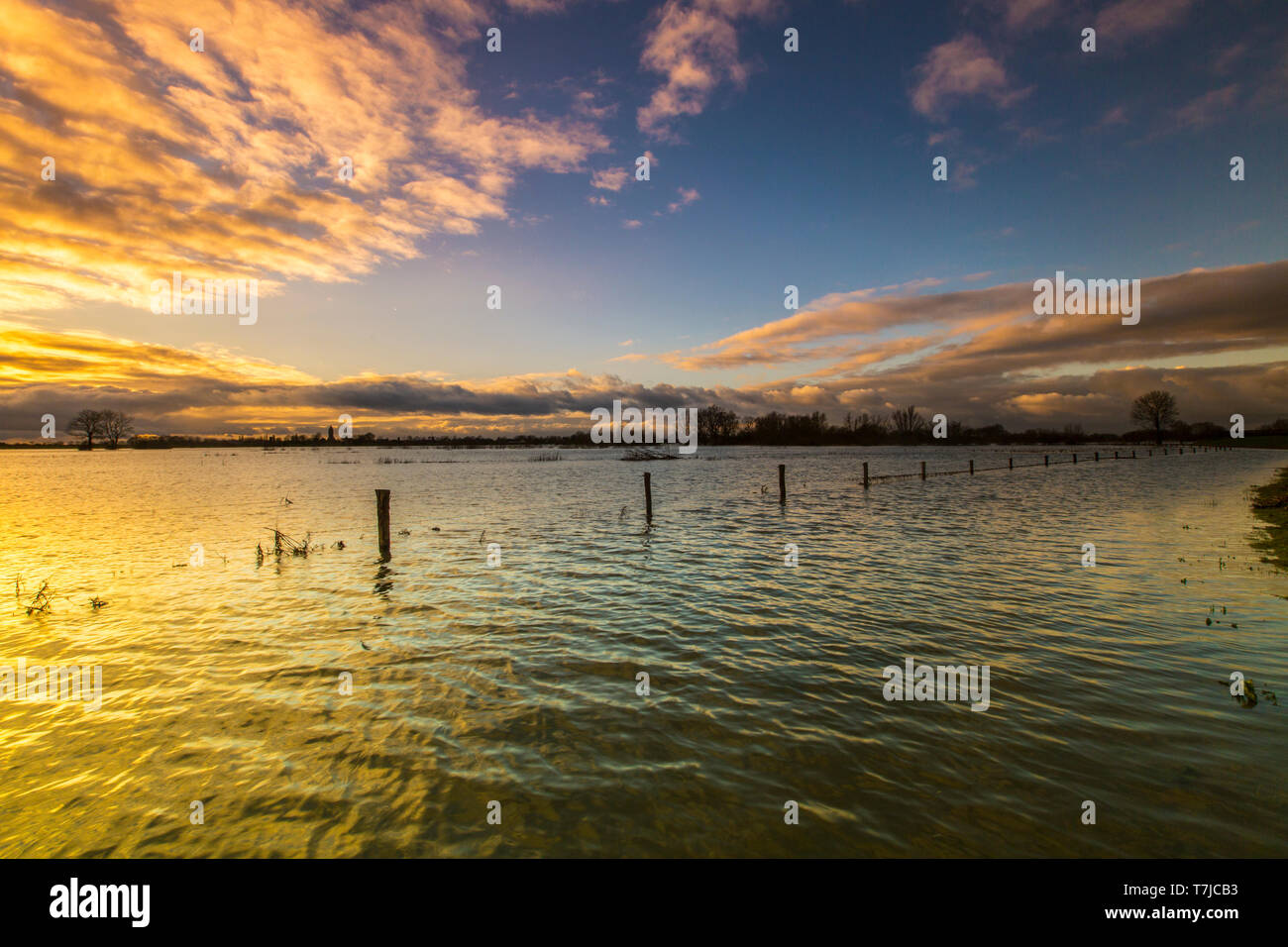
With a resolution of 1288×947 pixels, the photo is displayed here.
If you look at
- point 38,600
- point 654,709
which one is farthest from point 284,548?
point 654,709

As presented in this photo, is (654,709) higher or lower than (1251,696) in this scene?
lower

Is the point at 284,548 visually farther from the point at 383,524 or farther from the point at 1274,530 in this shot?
the point at 1274,530

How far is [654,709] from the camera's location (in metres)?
7.75

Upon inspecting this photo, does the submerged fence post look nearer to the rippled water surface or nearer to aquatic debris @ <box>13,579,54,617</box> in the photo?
the rippled water surface

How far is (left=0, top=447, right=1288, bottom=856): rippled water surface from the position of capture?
523 centimetres

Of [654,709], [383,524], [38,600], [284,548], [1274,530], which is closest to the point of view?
[654,709]

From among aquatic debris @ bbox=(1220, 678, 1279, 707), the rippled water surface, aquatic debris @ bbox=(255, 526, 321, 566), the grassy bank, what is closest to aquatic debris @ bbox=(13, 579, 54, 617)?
the rippled water surface

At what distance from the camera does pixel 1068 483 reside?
1898 inches

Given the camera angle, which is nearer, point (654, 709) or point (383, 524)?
point (654, 709)

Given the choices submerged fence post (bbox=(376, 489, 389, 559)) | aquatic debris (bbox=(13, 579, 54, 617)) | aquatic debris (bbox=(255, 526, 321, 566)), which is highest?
submerged fence post (bbox=(376, 489, 389, 559))

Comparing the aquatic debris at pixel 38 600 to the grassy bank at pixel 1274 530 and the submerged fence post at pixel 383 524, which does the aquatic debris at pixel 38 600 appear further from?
the grassy bank at pixel 1274 530

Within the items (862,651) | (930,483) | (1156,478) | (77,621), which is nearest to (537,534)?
(77,621)

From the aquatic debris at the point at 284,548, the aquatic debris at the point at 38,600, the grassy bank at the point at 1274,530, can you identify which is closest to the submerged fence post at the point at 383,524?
the aquatic debris at the point at 284,548

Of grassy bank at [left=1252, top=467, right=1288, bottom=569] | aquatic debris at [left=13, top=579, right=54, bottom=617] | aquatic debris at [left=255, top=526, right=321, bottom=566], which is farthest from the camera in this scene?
aquatic debris at [left=255, top=526, right=321, bottom=566]
